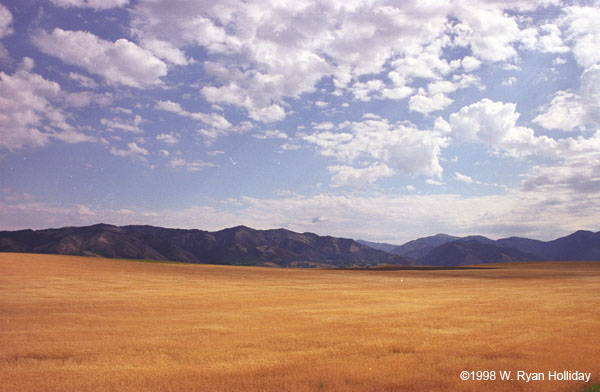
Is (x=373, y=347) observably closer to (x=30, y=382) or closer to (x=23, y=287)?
(x=30, y=382)

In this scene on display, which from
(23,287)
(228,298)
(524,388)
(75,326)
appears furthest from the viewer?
(23,287)

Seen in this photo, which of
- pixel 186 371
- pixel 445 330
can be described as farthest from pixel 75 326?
pixel 445 330

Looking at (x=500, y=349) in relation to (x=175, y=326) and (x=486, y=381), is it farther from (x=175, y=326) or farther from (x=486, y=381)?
(x=175, y=326)

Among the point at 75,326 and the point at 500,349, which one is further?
the point at 75,326

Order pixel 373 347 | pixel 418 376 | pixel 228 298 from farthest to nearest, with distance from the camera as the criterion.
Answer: pixel 228 298
pixel 373 347
pixel 418 376

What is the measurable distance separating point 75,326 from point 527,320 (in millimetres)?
23308

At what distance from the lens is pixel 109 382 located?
11219 mm

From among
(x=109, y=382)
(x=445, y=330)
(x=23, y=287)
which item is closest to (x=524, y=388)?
(x=445, y=330)

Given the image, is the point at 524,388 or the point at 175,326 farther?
the point at 175,326

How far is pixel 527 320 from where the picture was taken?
19781 mm

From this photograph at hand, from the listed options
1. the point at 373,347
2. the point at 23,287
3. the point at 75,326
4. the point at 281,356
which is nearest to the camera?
the point at 281,356

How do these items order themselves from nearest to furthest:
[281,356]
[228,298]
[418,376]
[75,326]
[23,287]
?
[418,376]
[281,356]
[75,326]
[228,298]
[23,287]

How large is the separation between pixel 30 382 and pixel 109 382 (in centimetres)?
225

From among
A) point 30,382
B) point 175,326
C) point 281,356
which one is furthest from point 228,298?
point 30,382
